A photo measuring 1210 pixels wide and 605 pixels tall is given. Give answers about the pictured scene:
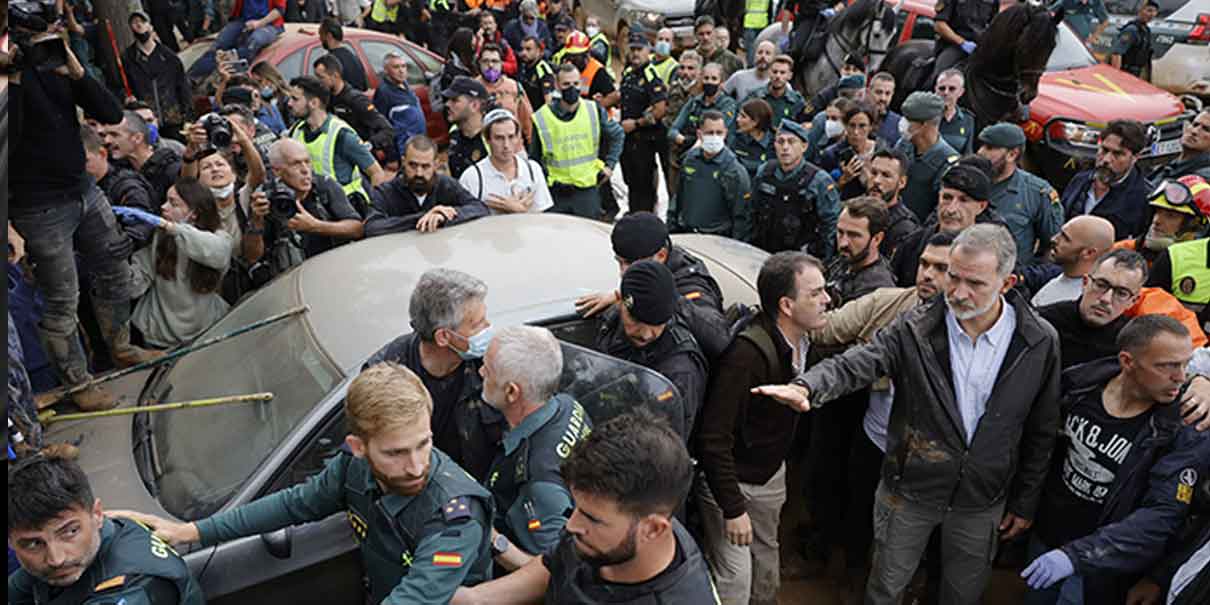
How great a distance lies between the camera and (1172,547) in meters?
3.23

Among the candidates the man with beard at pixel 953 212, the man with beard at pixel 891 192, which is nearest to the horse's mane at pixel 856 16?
the man with beard at pixel 891 192

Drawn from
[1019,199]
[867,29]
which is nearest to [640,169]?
[867,29]

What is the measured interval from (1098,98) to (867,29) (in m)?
2.46

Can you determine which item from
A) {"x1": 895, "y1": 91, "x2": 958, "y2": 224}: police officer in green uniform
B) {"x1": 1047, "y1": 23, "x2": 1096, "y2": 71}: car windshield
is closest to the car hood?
{"x1": 1047, "y1": 23, "x2": 1096, "y2": 71}: car windshield

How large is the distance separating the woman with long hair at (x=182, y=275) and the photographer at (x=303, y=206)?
11.4 inches

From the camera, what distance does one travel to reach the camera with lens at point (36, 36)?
382cm

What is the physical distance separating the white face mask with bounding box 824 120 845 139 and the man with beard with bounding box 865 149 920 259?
6.20 feet

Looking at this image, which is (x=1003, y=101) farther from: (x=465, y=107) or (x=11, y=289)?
(x=11, y=289)

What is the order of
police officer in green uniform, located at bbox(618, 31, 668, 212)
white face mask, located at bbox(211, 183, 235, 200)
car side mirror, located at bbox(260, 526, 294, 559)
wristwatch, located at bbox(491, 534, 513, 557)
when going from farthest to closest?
1. police officer in green uniform, located at bbox(618, 31, 668, 212)
2. white face mask, located at bbox(211, 183, 235, 200)
3. car side mirror, located at bbox(260, 526, 294, 559)
4. wristwatch, located at bbox(491, 534, 513, 557)

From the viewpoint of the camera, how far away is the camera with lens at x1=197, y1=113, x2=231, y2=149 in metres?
5.29

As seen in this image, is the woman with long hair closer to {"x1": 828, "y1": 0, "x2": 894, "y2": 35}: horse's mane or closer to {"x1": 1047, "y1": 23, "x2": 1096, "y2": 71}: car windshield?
{"x1": 828, "y1": 0, "x2": 894, "y2": 35}: horse's mane

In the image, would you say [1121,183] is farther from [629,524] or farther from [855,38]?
Result: [629,524]

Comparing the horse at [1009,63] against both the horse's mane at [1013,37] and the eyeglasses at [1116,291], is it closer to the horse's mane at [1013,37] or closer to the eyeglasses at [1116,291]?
the horse's mane at [1013,37]

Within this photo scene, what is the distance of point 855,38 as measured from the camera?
9.90 metres
